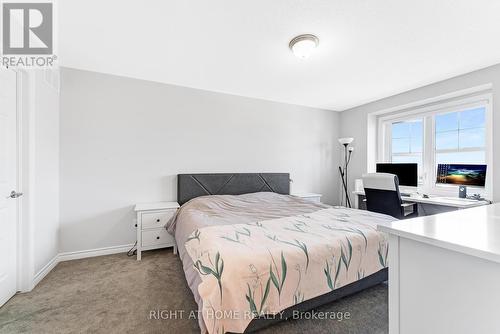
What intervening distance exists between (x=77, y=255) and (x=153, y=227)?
1008 mm

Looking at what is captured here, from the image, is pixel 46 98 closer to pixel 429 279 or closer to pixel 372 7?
pixel 372 7

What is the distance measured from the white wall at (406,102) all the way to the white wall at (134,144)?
1717 mm

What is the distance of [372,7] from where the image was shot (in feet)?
5.43

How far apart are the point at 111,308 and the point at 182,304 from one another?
570 millimetres

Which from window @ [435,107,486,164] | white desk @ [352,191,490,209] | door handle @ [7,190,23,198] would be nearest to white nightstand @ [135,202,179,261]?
door handle @ [7,190,23,198]

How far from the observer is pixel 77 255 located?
102 inches

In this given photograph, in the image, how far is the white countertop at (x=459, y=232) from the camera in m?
0.67

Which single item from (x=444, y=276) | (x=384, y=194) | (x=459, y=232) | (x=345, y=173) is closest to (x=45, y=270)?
(x=444, y=276)

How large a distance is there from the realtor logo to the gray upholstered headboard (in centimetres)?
202

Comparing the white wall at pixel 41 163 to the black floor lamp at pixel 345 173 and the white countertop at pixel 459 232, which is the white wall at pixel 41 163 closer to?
the white countertop at pixel 459 232

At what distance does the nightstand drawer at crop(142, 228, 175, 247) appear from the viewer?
260 cm

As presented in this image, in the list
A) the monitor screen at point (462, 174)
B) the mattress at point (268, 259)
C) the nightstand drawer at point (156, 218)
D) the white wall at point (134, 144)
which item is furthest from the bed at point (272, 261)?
the monitor screen at point (462, 174)

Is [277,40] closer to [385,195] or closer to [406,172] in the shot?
[385,195]

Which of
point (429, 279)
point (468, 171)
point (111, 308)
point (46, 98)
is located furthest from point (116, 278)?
point (468, 171)
